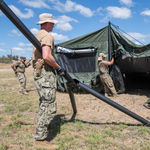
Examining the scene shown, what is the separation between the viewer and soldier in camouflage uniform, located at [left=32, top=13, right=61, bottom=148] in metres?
2.67

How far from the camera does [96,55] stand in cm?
720

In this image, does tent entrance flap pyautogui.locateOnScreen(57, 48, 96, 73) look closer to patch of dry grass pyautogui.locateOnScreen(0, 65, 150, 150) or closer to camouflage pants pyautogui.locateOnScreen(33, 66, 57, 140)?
patch of dry grass pyautogui.locateOnScreen(0, 65, 150, 150)

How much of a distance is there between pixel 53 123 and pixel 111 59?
3.89 metres

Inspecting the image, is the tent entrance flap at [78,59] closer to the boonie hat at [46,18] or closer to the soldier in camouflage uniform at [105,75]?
the soldier in camouflage uniform at [105,75]

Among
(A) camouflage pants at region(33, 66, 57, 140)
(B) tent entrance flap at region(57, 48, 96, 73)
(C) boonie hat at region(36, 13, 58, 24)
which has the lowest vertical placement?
(A) camouflage pants at region(33, 66, 57, 140)

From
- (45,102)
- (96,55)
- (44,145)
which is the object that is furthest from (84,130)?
(96,55)

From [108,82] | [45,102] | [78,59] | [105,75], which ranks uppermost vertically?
[78,59]

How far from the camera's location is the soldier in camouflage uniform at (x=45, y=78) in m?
2.67

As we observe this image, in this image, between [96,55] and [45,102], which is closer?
[45,102]

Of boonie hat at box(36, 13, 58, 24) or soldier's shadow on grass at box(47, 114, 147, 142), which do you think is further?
soldier's shadow on grass at box(47, 114, 147, 142)

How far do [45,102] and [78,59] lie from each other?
16.3 feet

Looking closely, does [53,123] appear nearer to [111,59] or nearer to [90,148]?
[90,148]

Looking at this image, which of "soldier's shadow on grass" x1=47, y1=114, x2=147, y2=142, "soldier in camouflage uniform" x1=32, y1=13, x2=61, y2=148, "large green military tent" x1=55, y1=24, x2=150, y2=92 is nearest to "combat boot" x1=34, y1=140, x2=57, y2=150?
"soldier in camouflage uniform" x1=32, y1=13, x2=61, y2=148

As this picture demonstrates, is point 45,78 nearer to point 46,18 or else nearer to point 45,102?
point 45,102
